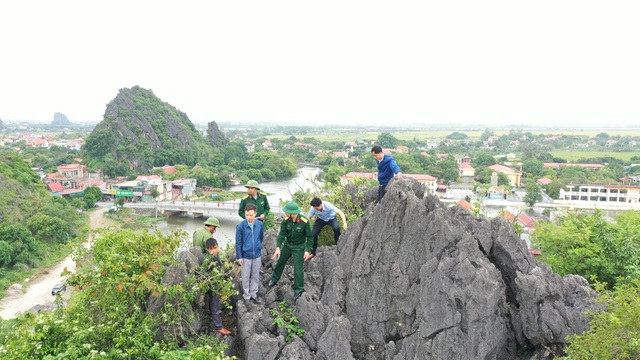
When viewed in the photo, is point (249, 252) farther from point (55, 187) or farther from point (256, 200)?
point (55, 187)

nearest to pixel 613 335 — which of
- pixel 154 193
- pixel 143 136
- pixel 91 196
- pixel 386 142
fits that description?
pixel 91 196

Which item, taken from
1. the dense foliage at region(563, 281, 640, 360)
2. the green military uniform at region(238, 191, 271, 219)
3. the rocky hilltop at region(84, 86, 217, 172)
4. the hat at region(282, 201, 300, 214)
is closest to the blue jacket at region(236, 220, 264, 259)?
the hat at region(282, 201, 300, 214)

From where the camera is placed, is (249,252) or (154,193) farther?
(154,193)

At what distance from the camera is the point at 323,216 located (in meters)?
6.48

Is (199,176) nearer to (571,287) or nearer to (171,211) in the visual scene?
(171,211)

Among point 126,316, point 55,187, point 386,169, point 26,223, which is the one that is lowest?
point 55,187

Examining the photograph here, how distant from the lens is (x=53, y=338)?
493 cm

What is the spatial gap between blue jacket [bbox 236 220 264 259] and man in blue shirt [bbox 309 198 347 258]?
100cm

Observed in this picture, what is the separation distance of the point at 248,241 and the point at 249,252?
15cm

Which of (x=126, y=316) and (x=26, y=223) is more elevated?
(x=126, y=316)

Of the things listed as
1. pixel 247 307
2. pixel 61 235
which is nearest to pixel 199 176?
pixel 61 235

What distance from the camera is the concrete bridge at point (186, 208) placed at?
37.8 meters

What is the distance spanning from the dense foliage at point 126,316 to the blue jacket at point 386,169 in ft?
9.90

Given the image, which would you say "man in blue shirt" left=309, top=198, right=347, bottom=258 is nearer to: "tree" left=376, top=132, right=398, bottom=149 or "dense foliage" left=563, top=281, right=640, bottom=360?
"dense foliage" left=563, top=281, right=640, bottom=360
